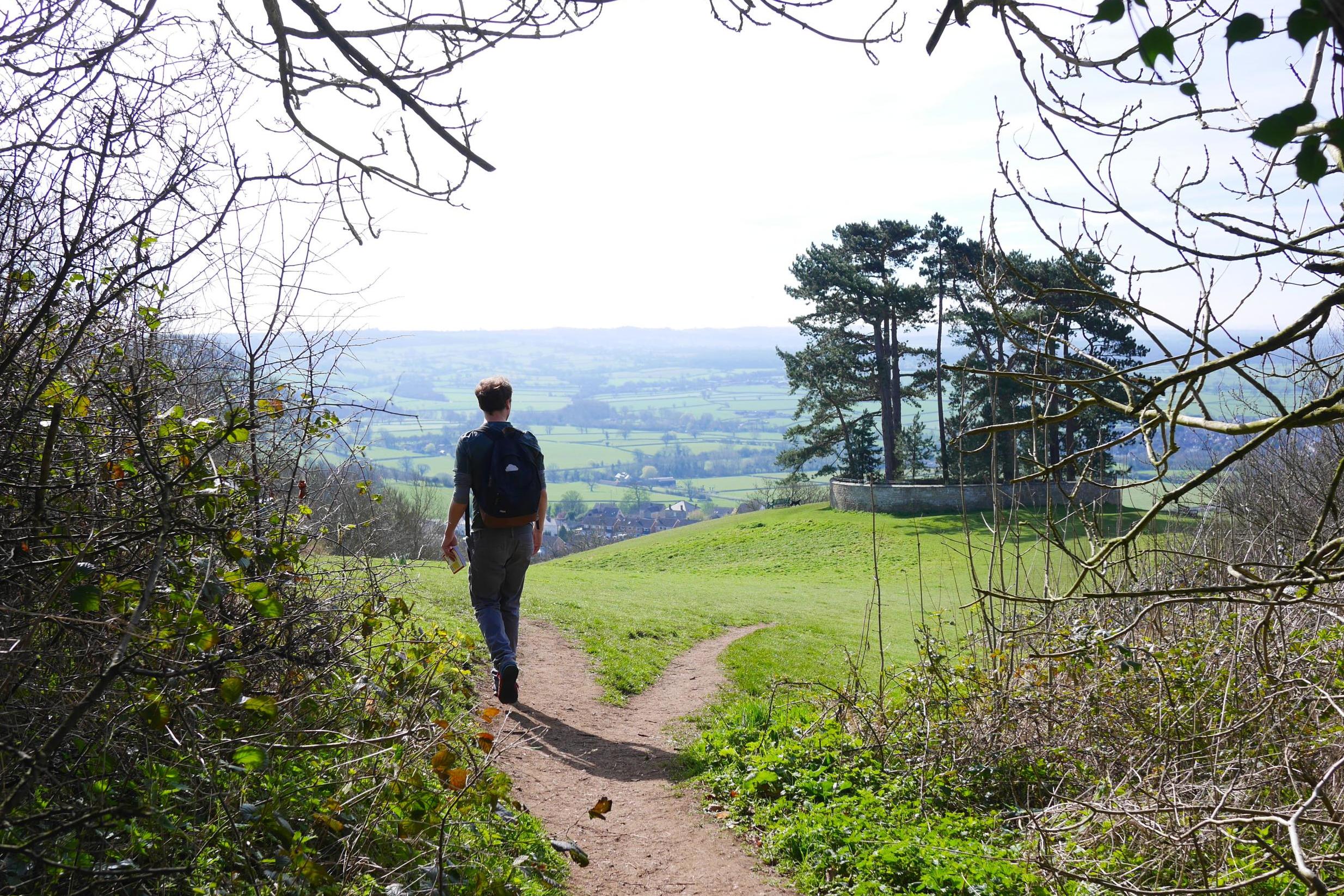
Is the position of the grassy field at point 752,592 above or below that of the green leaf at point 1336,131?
below

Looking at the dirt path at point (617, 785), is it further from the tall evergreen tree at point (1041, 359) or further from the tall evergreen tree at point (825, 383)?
the tall evergreen tree at point (825, 383)

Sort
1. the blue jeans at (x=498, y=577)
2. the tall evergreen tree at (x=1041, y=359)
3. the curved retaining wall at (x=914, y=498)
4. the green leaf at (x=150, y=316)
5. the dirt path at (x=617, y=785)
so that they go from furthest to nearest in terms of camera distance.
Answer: the curved retaining wall at (x=914, y=498), the blue jeans at (x=498, y=577), the dirt path at (x=617, y=785), the green leaf at (x=150, y=316), the tall evergreen tree at (x=1041, y=359)

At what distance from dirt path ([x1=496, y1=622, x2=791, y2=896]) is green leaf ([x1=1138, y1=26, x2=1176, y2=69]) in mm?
3239

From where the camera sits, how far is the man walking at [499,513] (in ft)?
21.3

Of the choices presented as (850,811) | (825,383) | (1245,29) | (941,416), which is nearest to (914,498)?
(941,416)

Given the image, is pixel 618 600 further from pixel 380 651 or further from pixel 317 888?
pixel 317 888

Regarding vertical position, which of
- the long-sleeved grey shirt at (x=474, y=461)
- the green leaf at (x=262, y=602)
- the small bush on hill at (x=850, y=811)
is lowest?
the small bush on hill at (x=850, y=811)

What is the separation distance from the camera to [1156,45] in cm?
152

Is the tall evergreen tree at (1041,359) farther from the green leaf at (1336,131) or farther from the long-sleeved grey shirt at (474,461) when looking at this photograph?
the long-sleeved grey shirt at (474,461)

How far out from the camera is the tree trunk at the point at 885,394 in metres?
42.3

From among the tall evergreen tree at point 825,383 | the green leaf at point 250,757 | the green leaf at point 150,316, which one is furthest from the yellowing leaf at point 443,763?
the tall evergreen tree at point 825,383

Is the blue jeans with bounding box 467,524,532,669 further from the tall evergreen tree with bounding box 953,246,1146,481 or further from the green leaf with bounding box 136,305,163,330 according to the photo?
the green leaf with bounding box 136,305,163,330

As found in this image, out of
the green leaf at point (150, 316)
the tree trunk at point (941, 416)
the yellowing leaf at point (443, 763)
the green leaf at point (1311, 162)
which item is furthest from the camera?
the tree trunk at point (941, 416)

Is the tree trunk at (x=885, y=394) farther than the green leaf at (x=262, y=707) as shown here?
Yes
